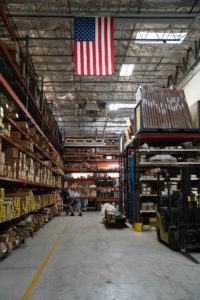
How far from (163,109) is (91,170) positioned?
35.8 ft

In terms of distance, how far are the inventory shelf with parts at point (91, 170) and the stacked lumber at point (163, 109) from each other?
33.5ft

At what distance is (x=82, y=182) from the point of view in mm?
20797

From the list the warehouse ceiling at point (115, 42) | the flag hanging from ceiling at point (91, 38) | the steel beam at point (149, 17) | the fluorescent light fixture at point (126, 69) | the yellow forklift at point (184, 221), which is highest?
the warehouse ceiling at point (115, 42)

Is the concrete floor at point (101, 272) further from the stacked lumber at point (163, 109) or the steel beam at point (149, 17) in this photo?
the steel beam at point (149, 17)

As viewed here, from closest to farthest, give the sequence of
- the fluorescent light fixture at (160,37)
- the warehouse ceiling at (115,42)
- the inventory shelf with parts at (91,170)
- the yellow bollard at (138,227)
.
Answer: the yellow bollard at (138,227) < the warehouse ceiling at (115,42) < the fluorescent light fixture at (160,37) < the inventory shelf with parts at (91,170)

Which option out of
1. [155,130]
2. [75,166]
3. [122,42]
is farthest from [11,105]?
[75,166]

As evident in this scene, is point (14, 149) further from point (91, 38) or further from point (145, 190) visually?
point (145, 190)

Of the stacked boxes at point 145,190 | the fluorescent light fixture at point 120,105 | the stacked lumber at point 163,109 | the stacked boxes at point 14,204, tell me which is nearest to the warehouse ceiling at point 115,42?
the fluorescent light fixture at point 120,105

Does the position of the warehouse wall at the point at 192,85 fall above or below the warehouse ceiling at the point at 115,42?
below

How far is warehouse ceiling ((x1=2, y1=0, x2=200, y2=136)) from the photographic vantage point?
11.0 m

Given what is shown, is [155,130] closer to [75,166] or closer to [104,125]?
[75,166]

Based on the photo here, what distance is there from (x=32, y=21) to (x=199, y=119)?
8.80 meters

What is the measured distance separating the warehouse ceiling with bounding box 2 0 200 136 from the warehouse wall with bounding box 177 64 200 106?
1541mm

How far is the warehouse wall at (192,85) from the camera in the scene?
44.6 feet
